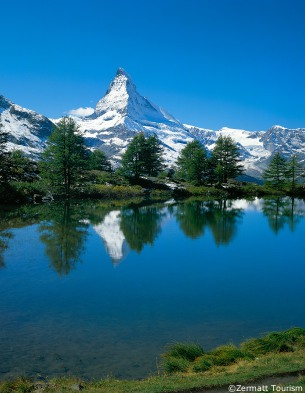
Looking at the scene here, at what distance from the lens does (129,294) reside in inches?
583

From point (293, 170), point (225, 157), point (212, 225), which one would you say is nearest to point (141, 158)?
point (225, 157)

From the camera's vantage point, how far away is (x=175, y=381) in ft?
26.6

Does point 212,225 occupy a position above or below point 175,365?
above

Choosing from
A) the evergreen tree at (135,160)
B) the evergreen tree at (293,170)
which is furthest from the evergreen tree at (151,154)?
the evergreen tree at (293,170)

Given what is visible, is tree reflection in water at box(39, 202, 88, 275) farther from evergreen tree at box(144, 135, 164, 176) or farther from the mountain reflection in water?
evergreen tree at box(144, 135, 164, 176)

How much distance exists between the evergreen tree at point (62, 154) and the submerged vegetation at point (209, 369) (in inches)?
1985

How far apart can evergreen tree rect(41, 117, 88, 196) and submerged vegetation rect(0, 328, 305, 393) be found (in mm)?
50420

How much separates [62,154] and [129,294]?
45798mm

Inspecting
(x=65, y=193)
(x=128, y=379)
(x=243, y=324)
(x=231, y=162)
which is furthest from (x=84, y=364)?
(x=231, y=162)

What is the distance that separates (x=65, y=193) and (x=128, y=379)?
5327 cm

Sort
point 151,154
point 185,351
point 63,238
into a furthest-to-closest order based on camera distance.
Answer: point 151,154, point 63,238, point 185,351

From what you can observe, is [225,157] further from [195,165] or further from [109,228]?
[109,228]

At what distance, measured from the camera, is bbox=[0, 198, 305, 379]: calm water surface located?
33.2 feet

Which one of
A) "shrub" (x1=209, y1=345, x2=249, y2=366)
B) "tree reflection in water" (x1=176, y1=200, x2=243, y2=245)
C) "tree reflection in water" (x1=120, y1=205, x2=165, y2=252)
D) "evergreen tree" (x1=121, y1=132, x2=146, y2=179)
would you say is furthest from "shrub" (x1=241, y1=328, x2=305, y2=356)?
"evergreen tree" (x1=121, y1=132, x2=146, y2=179)
